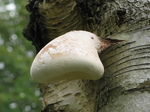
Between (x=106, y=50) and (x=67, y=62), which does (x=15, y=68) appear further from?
(x=67, y=62)

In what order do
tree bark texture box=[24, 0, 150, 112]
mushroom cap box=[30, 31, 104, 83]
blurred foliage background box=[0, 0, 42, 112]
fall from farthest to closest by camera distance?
blurred foliage background box=[0, 0, 42, 112], tree bark texture box=[24, 0, 150, 112], mushroom cap box=[30, 31, 104, 83]

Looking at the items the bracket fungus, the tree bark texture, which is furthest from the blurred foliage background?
the bracket fungus

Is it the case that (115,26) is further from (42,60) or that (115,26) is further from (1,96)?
(1,96)

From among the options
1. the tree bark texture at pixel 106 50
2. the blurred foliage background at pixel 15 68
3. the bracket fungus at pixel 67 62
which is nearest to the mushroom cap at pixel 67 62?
the bracket fungus at pixel 67 62

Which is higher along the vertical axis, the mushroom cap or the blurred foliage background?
the mushroom cap

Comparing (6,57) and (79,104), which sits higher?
(79,104)

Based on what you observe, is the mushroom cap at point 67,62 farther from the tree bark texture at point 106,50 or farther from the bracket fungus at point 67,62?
the tree bark texture at point 106,50

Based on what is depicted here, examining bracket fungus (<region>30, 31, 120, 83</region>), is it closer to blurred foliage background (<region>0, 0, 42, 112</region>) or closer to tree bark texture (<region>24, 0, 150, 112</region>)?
tree bark texture (<region>24, 0, 150, 112</region>)

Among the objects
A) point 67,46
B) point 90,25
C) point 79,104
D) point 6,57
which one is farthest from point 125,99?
point 6,57
